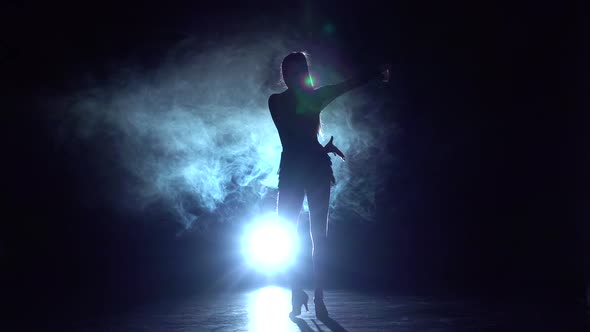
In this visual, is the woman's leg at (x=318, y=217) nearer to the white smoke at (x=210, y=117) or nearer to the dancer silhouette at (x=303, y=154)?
the dancer silhouette at (x=303, y=154)

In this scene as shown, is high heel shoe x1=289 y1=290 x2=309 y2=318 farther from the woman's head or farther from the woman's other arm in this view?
the woman's head

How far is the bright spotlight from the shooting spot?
6711 millimetres

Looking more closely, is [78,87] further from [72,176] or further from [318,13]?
[318,13]

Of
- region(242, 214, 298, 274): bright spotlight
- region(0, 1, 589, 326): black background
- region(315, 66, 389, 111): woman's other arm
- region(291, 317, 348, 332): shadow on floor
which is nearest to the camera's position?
region(291, 317, 348, 332): shadow on floor

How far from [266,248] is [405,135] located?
248 centimetres

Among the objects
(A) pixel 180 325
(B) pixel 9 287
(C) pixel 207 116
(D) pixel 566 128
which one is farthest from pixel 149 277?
(D) pixel 566 128

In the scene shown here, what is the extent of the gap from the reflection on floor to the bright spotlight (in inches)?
101

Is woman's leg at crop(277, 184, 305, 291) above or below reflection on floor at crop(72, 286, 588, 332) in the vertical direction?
above

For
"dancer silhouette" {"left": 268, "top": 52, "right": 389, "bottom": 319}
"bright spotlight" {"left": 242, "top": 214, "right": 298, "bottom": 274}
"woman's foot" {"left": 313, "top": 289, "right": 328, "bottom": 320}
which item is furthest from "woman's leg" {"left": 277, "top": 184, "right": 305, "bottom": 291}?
"bright spotlight" {"left": 242, "top": 214, "right": 298, "bottom": 274}

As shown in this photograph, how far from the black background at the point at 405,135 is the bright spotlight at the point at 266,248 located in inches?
18.5

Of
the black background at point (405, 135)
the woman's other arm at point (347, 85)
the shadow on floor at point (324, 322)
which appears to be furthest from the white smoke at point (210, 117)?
the shadow on floor at point (324, 322)

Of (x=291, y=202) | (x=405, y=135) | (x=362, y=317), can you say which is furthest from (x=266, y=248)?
(x=362, y=317)

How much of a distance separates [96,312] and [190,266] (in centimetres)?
348

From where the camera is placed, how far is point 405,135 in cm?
681
